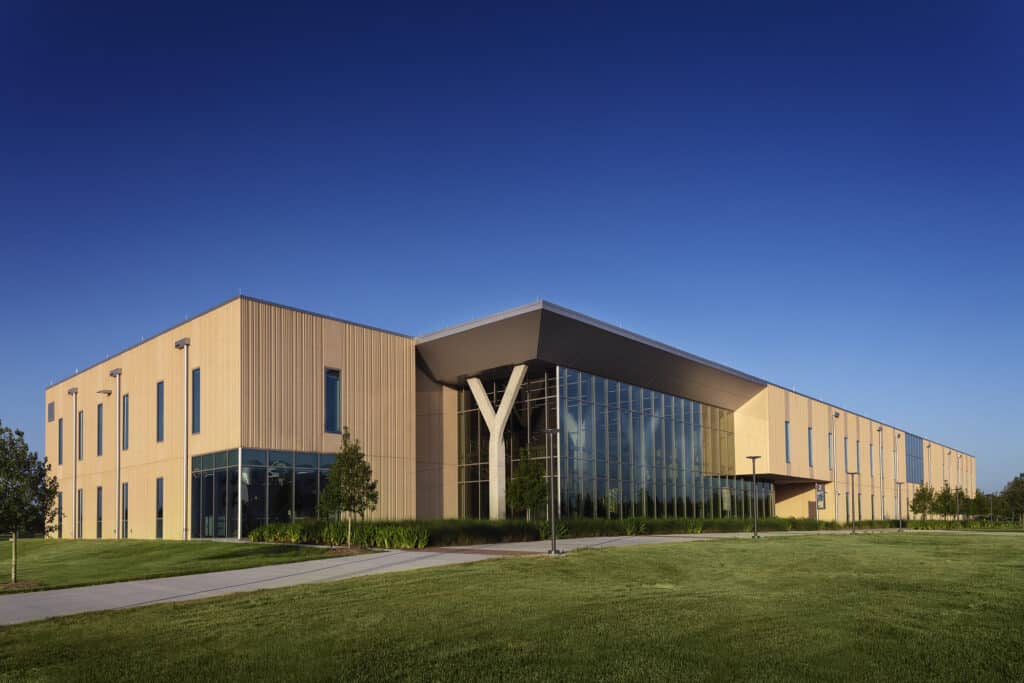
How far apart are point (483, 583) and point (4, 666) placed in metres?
9.44

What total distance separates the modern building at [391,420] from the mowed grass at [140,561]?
5.23 metres

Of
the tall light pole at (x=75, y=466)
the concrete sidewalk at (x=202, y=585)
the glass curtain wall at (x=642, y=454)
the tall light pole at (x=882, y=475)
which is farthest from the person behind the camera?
the tall light pole at (x=882, y=475)

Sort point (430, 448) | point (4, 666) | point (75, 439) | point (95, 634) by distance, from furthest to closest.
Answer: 1. point (75, 439)
2. point (430, 448)
3. point (95, 634)
4. point (4, 666)

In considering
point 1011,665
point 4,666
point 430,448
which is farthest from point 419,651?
point 430,448

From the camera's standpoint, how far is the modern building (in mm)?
37156

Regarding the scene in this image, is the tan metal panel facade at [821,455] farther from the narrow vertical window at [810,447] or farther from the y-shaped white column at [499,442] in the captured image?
the y-shaped white column at [499,442]

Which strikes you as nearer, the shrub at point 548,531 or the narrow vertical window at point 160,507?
the shrub at point 548,531

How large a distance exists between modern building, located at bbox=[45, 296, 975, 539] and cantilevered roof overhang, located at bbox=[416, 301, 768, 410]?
119 mm

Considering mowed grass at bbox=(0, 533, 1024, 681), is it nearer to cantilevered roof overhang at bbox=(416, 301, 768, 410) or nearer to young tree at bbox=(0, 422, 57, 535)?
young tree at bbox=(0, 422, 57, 535)

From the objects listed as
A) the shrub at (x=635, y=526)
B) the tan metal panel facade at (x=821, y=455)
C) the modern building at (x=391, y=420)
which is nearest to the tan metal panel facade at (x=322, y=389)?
the modern building at (x=391, y=420)

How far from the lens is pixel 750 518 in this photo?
60625mm

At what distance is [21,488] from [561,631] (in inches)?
656

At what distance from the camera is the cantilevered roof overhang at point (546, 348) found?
136 feet

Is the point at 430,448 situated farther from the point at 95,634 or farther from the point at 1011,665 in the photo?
the point at 1011,665
